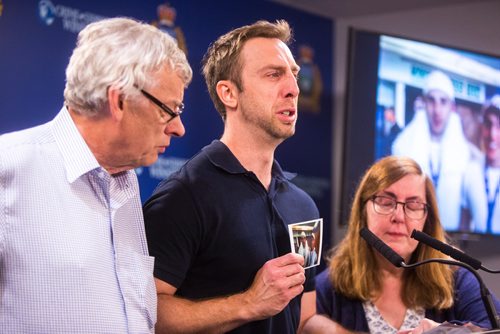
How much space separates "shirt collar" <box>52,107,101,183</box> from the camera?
5.97 feet

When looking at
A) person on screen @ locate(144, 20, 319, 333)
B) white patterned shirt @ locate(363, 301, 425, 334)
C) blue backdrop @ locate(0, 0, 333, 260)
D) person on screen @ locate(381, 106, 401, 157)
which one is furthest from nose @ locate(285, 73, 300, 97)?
person on screen @ locate(381, 106, 401, 157)

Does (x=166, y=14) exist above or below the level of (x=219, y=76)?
above

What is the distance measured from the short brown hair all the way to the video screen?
1855 millimetres

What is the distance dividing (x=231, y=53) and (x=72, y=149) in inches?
33.8

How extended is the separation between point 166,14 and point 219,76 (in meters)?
2.17

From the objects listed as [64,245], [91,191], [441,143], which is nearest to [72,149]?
[91,191]

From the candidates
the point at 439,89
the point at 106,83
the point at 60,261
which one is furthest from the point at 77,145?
the point at 439,89

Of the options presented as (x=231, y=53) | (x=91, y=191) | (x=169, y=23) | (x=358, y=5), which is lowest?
(x=91, y=191)

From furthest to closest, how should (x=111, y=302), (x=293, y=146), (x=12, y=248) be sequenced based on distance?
(x=293, y=146) < (x=111, y=302) < (x=12, y=248)

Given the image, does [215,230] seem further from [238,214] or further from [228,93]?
[228,93]

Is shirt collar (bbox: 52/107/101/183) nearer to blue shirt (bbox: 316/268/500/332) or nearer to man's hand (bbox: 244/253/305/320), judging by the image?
man's hand (bbox: 244/253/305/320)

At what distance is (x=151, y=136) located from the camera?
1900 mm

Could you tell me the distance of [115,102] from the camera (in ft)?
6.01

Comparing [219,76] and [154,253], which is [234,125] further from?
[154,253]
